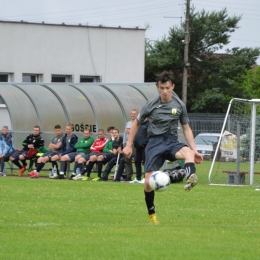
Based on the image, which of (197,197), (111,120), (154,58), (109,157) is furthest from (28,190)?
(154,58)

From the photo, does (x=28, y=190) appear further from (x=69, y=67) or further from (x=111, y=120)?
(x=69, y=67)

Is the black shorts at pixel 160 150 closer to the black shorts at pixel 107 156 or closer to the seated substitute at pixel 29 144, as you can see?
the black shorts at pixel 107 156

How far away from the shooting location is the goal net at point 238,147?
2022 cm

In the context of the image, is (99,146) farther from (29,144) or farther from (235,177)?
(235,177)

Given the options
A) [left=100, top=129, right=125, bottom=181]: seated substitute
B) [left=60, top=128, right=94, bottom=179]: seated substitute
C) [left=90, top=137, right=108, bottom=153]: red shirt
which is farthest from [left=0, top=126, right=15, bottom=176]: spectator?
[left=100, top=129, right=125, bottom=181]: seated substitute

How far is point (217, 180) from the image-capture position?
20.9m

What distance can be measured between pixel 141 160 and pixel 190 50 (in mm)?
36676

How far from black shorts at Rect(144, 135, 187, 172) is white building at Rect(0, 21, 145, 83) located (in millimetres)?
30604

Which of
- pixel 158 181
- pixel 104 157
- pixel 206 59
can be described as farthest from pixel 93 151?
pixel 206 59

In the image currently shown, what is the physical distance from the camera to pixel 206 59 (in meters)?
55.8

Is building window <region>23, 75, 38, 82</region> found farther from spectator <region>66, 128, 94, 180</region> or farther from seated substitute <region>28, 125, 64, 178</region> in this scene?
spectator <region>66, 128, 94, 180</region>

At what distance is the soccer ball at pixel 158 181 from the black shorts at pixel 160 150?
162 mm

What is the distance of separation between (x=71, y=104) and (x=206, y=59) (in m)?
32.7

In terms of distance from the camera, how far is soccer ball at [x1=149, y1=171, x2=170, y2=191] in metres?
9.55
